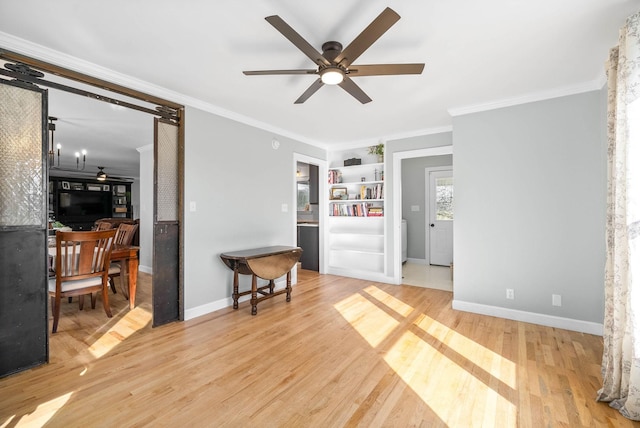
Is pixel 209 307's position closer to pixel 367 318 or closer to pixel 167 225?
pixel 167 225

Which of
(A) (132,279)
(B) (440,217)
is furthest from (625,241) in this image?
(B) (440,217)

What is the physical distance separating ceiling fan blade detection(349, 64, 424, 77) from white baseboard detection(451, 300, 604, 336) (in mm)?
2493

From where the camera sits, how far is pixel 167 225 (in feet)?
9.33

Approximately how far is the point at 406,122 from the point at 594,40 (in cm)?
192

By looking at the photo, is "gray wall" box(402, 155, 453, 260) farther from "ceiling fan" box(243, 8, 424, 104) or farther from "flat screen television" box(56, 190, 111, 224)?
"flat screen television" box(56, 190, 111, 224)

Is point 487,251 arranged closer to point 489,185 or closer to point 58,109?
point 489,185

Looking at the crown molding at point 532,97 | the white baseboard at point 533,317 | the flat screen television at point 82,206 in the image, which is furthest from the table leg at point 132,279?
the flat screen television at point 82,206

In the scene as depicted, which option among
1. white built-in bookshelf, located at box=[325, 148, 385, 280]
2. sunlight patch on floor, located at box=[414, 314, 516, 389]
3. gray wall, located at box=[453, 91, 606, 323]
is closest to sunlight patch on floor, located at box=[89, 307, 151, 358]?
sunlight patch on floor, located at box=[414, 314, 516, 389]

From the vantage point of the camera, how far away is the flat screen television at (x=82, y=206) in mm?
7373

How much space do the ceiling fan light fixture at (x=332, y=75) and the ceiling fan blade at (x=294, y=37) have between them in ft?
0.15

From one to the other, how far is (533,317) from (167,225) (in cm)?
362

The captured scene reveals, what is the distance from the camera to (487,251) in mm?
3113

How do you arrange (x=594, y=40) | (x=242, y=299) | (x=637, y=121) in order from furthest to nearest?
(x=242, y=299)
(x=594, y=40)
(x=637, y=121)

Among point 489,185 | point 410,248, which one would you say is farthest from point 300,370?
point 410,248
